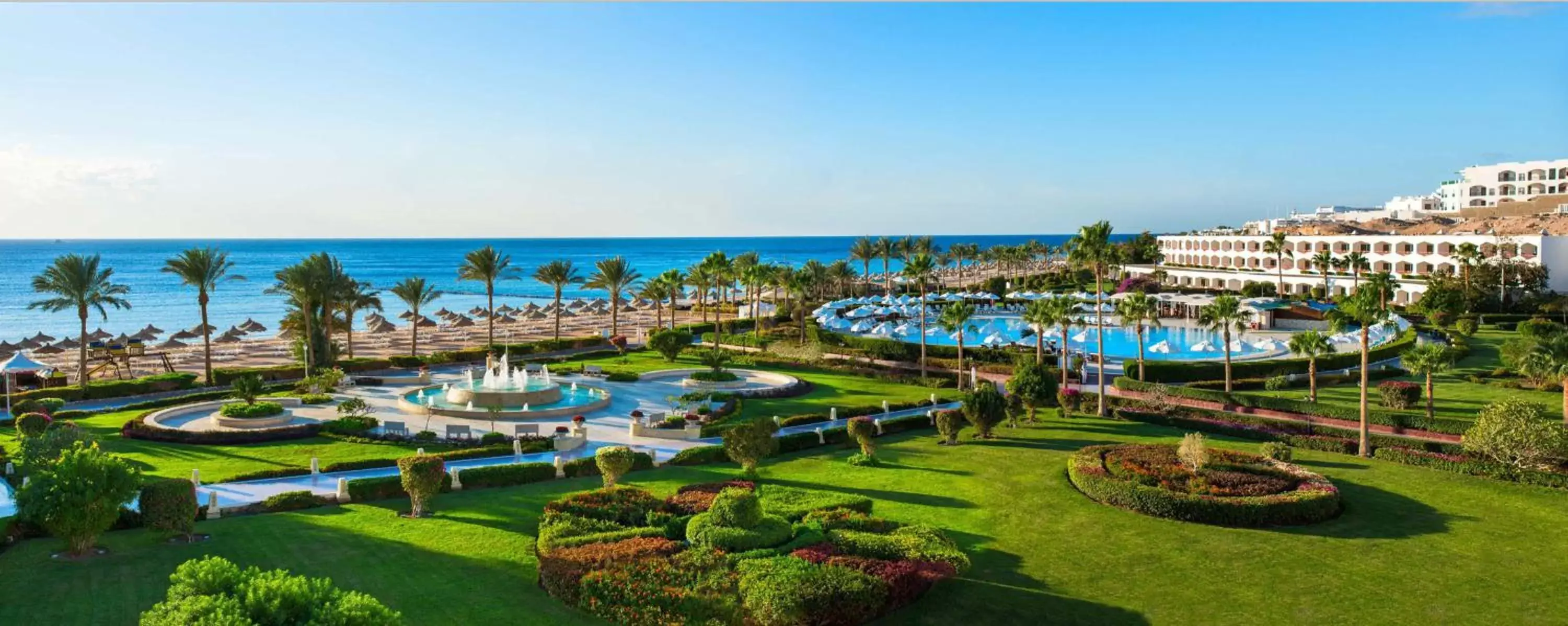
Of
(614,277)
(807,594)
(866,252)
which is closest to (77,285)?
(614,277)

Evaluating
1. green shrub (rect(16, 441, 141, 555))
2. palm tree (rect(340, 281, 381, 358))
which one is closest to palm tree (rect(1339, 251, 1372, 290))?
palm tree (rect(340, 281, 381, 358))

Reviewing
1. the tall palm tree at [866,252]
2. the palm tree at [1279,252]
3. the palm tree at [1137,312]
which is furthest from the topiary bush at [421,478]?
the palm tree at [1279,252]

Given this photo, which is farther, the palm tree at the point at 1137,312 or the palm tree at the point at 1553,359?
the palm tree at the point at 1137,312

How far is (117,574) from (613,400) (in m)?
26.8

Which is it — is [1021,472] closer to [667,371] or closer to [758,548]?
[758,548]

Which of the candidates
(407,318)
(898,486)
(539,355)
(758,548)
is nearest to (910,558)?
(758,548)

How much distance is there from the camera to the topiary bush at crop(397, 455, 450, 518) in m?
24.7

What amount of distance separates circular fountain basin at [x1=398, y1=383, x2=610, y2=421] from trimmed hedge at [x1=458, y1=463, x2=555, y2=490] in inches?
459

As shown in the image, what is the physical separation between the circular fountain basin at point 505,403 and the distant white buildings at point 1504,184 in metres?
143

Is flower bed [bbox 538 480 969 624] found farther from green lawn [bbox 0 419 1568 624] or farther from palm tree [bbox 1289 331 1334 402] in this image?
palm tree [bbox 1289 331 1334 402]

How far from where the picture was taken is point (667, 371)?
5516 centimetres

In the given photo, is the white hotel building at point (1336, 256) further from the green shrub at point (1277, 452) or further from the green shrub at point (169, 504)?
the green shrub at point (169, 504)

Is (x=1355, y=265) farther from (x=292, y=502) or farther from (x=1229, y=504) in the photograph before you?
(x=292, y=502)

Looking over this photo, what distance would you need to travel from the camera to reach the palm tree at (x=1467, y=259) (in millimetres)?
77688
